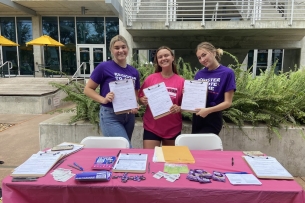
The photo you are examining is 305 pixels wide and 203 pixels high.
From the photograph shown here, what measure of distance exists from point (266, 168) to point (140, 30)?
362 inches

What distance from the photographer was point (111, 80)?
260cm

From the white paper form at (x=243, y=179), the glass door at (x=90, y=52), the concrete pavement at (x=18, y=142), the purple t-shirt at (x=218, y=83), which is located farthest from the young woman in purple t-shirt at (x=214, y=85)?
the glass door at (x=90, y=52)

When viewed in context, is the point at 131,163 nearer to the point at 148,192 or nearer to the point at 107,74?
the point at 148,192

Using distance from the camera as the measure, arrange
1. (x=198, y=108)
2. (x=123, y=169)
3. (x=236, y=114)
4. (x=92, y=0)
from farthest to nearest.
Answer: (x=92, y=0)
(x=236, y=114)
(x=198, y=108)
(x=123, y=169)

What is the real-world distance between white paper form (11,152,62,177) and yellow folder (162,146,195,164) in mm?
902

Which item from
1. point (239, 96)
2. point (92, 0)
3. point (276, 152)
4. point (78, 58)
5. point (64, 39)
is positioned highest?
point (92, 0)

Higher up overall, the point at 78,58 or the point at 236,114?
the point at 78,58

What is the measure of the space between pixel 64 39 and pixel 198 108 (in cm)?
1692

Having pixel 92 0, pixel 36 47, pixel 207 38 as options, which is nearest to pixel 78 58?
pixel 36 47

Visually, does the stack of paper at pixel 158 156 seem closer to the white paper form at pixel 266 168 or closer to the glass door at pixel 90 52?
the white paper form at pixel 266 168

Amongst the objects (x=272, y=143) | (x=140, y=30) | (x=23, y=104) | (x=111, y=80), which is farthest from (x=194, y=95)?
(x=140, y=30)

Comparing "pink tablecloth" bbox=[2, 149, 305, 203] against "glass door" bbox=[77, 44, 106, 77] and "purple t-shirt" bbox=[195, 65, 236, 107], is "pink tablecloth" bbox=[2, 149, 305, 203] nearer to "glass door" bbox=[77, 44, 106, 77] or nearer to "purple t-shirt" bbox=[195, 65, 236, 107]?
"purple t-shirt" bbox=[195, 65, 236, 107]

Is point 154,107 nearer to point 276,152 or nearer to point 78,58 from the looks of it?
point 276,152

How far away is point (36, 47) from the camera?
55.8 feet
